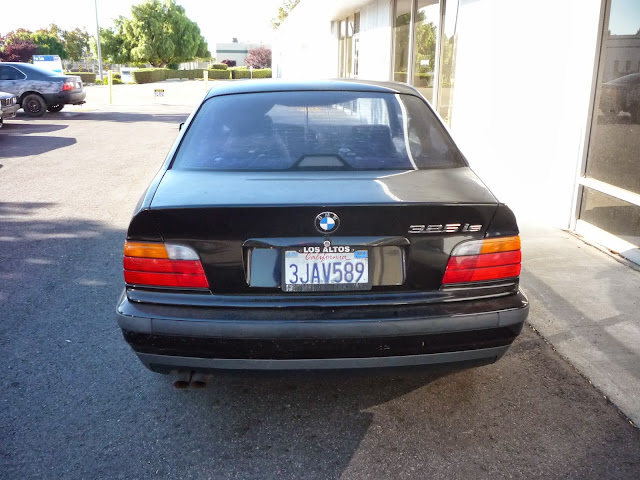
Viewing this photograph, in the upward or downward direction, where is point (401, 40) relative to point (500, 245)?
upward

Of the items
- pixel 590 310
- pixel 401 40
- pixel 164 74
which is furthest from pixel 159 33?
pixel 590 310

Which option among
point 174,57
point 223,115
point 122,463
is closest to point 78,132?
point 223,115

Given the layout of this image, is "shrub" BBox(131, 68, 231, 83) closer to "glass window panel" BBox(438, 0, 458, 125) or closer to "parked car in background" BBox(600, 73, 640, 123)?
"glass window panel" BBox(438, 0, 458, 125)

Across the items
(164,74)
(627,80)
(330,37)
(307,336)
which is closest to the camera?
(307,336)

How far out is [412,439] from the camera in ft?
9.10

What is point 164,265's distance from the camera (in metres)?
2.58

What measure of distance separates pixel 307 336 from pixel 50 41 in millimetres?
97758

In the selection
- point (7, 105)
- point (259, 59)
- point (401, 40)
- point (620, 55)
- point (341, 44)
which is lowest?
point (7, 105)

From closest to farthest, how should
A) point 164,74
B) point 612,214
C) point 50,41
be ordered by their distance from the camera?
point 612,214 < point 164,74 < point 50,41

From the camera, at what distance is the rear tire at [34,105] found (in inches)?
749

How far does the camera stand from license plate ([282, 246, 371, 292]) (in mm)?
2522

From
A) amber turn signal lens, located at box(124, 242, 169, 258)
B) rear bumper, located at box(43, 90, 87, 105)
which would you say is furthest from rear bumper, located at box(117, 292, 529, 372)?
rear bumper, located at box(43, 90, 87, 105)

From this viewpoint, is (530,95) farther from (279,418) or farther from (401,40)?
(401,40)

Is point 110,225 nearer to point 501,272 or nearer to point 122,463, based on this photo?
point 122,463
